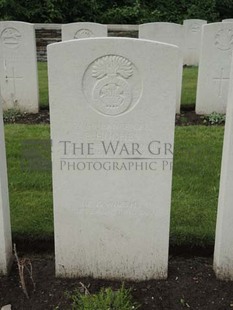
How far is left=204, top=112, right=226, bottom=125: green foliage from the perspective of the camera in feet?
23.4

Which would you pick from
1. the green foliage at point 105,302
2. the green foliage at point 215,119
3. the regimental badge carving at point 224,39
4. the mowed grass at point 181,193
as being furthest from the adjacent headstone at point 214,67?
the green foliage at point 105,302

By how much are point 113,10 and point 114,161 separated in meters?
14.2

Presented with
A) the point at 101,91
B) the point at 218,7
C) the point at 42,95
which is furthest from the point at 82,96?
the point at 218,7

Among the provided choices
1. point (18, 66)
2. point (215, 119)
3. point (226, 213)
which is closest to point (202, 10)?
point (215, 119)

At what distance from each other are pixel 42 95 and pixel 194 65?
633 cm

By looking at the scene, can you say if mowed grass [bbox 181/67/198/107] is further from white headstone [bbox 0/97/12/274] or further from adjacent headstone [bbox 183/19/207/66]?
white headstone [bbox 0/97/12/274]

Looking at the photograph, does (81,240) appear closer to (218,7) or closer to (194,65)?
(194,65)

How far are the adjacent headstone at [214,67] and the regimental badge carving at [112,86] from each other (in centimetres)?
467

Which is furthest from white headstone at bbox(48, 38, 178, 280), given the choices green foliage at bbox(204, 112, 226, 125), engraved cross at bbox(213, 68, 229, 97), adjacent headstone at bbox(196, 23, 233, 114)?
engraved cross at bbox(213, 68, 229, 97)

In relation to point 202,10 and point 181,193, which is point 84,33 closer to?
point 181,193

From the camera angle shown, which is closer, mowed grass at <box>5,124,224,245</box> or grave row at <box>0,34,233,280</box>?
grave row at <box>0,34,233,280</box>

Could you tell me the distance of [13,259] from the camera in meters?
3.30

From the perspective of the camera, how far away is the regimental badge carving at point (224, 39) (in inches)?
277

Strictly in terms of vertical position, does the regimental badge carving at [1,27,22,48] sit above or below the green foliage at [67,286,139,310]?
above
